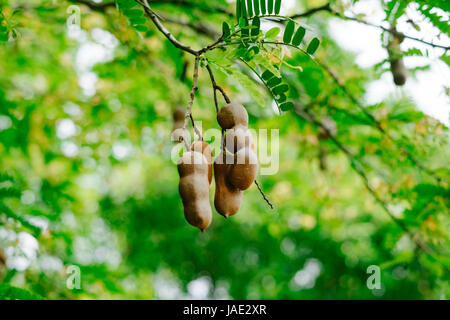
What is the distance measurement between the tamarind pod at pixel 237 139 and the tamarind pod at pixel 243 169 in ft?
0.11

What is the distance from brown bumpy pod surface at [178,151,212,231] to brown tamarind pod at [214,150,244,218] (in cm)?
7

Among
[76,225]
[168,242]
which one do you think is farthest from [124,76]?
[168,242]

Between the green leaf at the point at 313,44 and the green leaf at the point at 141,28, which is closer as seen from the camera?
the green leaf at the point at 313,44

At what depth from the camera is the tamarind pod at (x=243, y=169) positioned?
3.65 feet

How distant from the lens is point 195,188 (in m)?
1.10

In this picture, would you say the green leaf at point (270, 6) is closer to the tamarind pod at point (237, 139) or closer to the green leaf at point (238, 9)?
the green leaf at point (238, 9)

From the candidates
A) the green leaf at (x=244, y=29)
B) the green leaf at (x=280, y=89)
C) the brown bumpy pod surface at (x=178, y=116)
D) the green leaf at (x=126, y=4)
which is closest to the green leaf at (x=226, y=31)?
the green leaf at (x=244, y=29)

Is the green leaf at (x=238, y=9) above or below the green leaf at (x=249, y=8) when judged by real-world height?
below

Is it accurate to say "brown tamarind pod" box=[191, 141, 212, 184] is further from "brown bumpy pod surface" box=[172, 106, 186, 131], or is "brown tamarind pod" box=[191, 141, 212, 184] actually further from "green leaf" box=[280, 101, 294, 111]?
"brown bumpy pod surface" box=[172, 106, 186, 131]

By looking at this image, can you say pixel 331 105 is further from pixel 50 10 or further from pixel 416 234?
pixel 50 10

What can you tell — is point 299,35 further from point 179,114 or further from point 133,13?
point 179,114

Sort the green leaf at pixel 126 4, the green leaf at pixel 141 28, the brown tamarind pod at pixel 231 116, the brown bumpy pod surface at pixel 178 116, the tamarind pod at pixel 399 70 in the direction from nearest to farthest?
the brown tamarind pod at pixel 231 116
the green leaf at pixel 126 4
the green leaf at pixel 141 28
the tamarind pod at pixel 399 70
the brown bumpy pod surface at pixel 178 116

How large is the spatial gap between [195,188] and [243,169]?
124 millimetres

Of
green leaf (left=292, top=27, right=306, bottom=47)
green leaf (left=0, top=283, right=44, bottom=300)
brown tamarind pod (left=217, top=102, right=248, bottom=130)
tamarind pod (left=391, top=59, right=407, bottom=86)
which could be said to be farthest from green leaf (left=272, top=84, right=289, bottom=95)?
green leaf (left=0, top=283, right=44, bottom=300)
